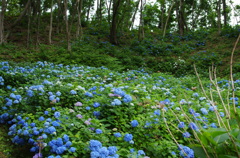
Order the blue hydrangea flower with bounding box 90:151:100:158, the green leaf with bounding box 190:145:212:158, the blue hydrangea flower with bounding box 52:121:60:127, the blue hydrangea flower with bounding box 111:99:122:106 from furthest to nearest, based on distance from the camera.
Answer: the blue hydrangea flower with bounding box 111:99:122:106 < the blue hydrangea flower with bounding box 52:121:60:127 < the blue hydrangea flower with bounding box 90:151:100:158 < the green leaf with bounding box 190:145:212:158

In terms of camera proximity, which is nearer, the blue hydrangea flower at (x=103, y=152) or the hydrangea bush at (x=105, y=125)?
the blue hydrangea flower at (x=103, y=152)

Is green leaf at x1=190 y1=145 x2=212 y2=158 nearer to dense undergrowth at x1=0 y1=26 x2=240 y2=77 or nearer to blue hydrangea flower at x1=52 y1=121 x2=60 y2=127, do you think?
blue hydrangea flower at x1=52 y1=121 x2=60 y2=127

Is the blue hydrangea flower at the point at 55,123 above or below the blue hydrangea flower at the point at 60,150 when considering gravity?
above

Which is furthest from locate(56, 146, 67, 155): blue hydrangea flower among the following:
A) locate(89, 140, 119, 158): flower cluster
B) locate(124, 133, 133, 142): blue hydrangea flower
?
locate(124, 133, 133, 142): blue hydrangea flower

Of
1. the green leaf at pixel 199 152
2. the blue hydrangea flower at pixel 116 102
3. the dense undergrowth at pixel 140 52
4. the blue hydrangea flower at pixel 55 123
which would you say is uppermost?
the dense undergrowth at pixel 140 52

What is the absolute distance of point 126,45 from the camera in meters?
14.1

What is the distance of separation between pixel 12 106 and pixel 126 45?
11110 millimetres

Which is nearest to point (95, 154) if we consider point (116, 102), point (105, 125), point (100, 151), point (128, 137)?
point (100, 151)

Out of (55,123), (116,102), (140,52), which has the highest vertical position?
(140,52)

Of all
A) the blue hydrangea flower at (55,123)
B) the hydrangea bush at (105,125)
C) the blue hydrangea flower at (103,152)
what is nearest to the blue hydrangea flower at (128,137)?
the hydrangea bush at (105,125)

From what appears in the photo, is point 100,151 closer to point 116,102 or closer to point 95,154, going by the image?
point 95,154

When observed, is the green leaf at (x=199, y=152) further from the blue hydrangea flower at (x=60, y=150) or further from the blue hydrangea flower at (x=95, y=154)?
the blue hydrangea flower at (x=60, y=150)

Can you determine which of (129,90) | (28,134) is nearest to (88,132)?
(28,134)

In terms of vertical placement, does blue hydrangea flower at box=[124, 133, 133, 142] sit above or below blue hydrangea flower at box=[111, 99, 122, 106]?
below
